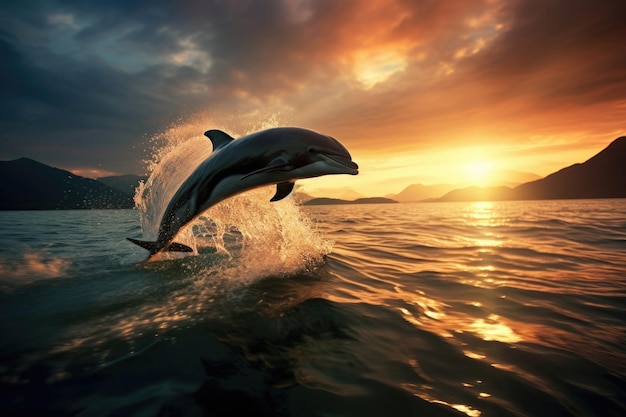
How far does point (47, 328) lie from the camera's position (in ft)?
14.0

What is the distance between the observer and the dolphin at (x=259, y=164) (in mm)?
5285

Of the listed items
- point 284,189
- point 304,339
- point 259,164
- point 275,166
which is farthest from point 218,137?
point 304,339

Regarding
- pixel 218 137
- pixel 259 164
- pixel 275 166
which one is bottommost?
pixel 275 166

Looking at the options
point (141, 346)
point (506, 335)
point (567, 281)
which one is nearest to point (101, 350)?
point (141, 346)

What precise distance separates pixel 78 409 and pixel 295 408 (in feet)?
6.20

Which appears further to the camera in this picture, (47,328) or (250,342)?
(47,328)

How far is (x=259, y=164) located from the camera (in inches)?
221

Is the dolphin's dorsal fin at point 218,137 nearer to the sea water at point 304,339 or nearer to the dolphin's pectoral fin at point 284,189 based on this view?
the dolphin's pectoral fin at point 284,189

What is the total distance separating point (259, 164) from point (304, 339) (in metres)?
3.06

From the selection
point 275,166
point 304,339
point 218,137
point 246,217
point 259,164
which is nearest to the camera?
point 304,339

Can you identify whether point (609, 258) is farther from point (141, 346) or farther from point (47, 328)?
point (47, 328)

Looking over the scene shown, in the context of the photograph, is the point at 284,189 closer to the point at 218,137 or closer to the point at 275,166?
the point at 275,166

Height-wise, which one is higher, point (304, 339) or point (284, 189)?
point (284, 189)

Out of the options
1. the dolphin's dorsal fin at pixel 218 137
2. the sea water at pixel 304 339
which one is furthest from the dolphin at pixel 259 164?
the sea water at pixel 304 339
